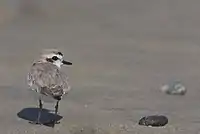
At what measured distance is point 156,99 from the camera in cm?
946

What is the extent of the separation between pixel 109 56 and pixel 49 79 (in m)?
4.74

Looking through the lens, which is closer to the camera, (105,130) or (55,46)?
(105,130)

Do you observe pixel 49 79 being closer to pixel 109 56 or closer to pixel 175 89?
pixel 175 89

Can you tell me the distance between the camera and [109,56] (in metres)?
12.4

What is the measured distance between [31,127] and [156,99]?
2163mm

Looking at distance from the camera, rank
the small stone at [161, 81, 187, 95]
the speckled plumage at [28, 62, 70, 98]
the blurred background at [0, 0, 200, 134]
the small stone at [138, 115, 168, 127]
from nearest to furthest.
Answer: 1. the speckled plumage at [28, 62, 70, 98]
2. the small stone at [138, 115, 168, 127]
3. the blurred background at [0, 0, 200, 134]
4. the small stone at [161, 81, 187, 95]

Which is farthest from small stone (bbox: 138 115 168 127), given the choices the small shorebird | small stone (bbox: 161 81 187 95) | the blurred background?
Result: small stone (bbox: 161 81 187 95)

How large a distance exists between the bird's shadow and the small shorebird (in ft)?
0.21

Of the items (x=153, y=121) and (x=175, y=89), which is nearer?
(x=153, y=121)

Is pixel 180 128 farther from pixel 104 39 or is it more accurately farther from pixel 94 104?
pixel 104 39

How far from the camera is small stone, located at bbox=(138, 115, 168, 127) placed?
8.04 m

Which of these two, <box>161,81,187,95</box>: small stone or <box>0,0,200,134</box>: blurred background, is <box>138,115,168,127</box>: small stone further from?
→ <box>161,81,187,95</box>: small stone

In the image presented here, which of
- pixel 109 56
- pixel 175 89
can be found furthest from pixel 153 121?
pixel 109 56

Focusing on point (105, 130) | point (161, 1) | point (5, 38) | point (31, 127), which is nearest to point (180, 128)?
point (105, 130)
